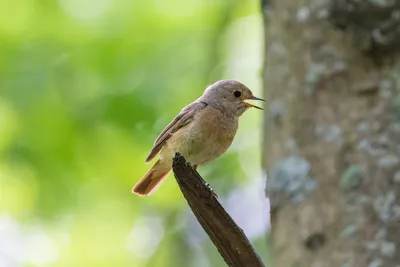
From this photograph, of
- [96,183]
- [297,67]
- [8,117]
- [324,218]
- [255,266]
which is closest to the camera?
[255,266]

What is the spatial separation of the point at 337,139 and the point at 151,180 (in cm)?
111

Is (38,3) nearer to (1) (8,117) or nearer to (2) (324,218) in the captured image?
(1) (8,117)

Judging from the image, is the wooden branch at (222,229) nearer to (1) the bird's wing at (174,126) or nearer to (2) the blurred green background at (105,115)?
(1) the bird's wing at (174,126)

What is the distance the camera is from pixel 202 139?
3566 millimetres

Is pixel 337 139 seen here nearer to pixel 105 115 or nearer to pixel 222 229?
pixel 222 229

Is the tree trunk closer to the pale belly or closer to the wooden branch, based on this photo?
the pale belly

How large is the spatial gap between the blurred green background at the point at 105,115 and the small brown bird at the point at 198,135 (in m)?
2.27

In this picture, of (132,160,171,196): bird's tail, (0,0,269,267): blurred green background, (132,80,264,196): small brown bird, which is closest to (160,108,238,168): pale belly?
(132,80,264,196): small brown bird

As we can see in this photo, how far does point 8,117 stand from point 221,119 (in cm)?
331

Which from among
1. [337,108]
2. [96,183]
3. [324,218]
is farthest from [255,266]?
[96,183]

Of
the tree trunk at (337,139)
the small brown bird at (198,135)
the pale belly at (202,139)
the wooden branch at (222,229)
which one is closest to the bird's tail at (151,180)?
the small brown bird at (198,135)

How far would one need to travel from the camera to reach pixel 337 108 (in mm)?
3328

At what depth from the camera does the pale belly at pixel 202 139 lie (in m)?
3.56

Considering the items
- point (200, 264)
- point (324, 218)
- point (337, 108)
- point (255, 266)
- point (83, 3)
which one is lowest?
point (255, 266)
